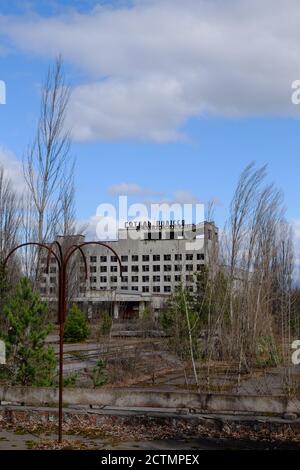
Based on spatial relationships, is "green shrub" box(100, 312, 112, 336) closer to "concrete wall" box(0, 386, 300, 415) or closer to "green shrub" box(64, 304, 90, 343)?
"concrete wall" box(0, 386, 300, 415)

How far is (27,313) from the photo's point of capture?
14.1m

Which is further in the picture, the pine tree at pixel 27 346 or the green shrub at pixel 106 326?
the green shrub at pixel 106 326

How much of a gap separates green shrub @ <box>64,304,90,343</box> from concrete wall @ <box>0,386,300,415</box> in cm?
2649

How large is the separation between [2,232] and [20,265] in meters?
4.42

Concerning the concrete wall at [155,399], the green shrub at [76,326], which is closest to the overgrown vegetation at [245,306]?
the concrete wall at [155,399]

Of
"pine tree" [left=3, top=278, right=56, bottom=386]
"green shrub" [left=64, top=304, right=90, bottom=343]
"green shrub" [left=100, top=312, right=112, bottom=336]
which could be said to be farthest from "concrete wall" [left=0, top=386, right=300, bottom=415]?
"green shrub" [left=64, top=304, right=90, bottom=343]

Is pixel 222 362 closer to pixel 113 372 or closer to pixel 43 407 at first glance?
pixel 113 372

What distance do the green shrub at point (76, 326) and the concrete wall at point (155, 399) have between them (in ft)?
86.9

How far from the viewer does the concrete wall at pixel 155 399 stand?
11102 mm

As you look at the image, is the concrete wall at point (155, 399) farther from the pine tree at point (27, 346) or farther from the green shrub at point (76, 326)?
the green shrub at point (76, 326)

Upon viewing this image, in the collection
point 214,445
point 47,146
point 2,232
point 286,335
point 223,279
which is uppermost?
point 47,146

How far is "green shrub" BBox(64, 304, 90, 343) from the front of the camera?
129 ft

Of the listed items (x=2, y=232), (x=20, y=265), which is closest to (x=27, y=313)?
(x=20, y=265)

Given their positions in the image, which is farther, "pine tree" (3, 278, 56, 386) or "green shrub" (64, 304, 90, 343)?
"green shrub" (64, 304, 90, 343)
